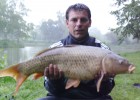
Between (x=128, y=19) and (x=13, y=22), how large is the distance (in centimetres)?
2592

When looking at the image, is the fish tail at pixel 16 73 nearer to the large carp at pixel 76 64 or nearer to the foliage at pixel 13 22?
the large carp at pixel 76 64

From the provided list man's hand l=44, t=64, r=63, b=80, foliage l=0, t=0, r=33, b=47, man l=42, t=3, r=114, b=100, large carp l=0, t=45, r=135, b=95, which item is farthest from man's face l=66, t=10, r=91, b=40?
foliage l=0, t=0, r=33, b=47

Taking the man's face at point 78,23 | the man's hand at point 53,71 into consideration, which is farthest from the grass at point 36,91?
the man's hand at point 53,71

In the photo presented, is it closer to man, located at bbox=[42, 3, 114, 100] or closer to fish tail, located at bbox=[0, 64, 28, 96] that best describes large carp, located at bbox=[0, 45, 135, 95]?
fish tail, located at bbox=[0, 64, 28, 96]

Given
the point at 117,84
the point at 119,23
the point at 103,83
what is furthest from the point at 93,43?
the point at 119,23

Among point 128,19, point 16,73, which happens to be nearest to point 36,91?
point 16,73

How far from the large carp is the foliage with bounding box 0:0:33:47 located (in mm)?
39521

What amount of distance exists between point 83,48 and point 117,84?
3.98 metres

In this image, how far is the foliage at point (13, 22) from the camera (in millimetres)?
42188

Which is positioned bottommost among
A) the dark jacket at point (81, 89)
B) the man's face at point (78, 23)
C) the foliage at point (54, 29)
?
the foliage at point (54, 29)

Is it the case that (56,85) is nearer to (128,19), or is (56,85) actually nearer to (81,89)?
(81,89)

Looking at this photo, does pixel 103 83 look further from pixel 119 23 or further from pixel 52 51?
pixel 119 23

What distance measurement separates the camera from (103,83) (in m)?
2.37

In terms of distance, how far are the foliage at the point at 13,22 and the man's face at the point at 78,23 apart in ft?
129
